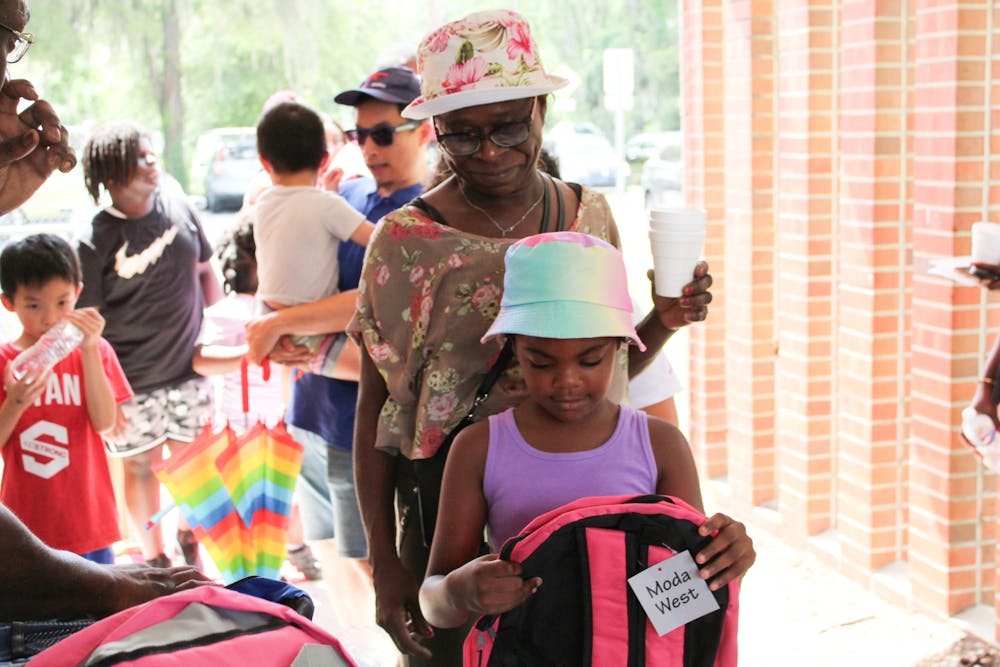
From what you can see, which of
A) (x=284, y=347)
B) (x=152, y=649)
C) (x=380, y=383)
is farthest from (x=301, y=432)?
(x=152, y=649)

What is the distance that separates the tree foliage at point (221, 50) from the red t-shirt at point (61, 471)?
18.5m

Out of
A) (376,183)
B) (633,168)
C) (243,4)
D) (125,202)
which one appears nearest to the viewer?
(376,183)

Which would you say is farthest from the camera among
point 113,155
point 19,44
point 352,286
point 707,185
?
point 707,185

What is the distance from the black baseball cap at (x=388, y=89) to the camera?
3.83m

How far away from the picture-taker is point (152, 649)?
5.00ft

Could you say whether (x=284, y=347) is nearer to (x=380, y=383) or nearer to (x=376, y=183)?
(x=376, y=183)

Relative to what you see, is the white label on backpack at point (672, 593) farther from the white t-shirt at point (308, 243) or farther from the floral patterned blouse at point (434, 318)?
the white t-shirt at point (308, 243)

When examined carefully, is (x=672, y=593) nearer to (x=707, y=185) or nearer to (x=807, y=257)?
(x=807, y=257)

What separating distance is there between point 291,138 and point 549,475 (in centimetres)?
251

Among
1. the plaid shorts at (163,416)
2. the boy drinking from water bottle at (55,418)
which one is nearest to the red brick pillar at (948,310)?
the boy drinking from water bottle at (55,418)

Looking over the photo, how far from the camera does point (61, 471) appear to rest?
4.15 m

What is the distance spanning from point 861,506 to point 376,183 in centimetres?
249

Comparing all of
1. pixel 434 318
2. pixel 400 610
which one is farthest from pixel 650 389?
pixel 400 610

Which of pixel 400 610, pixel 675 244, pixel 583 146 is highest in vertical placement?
pixel 675 244
